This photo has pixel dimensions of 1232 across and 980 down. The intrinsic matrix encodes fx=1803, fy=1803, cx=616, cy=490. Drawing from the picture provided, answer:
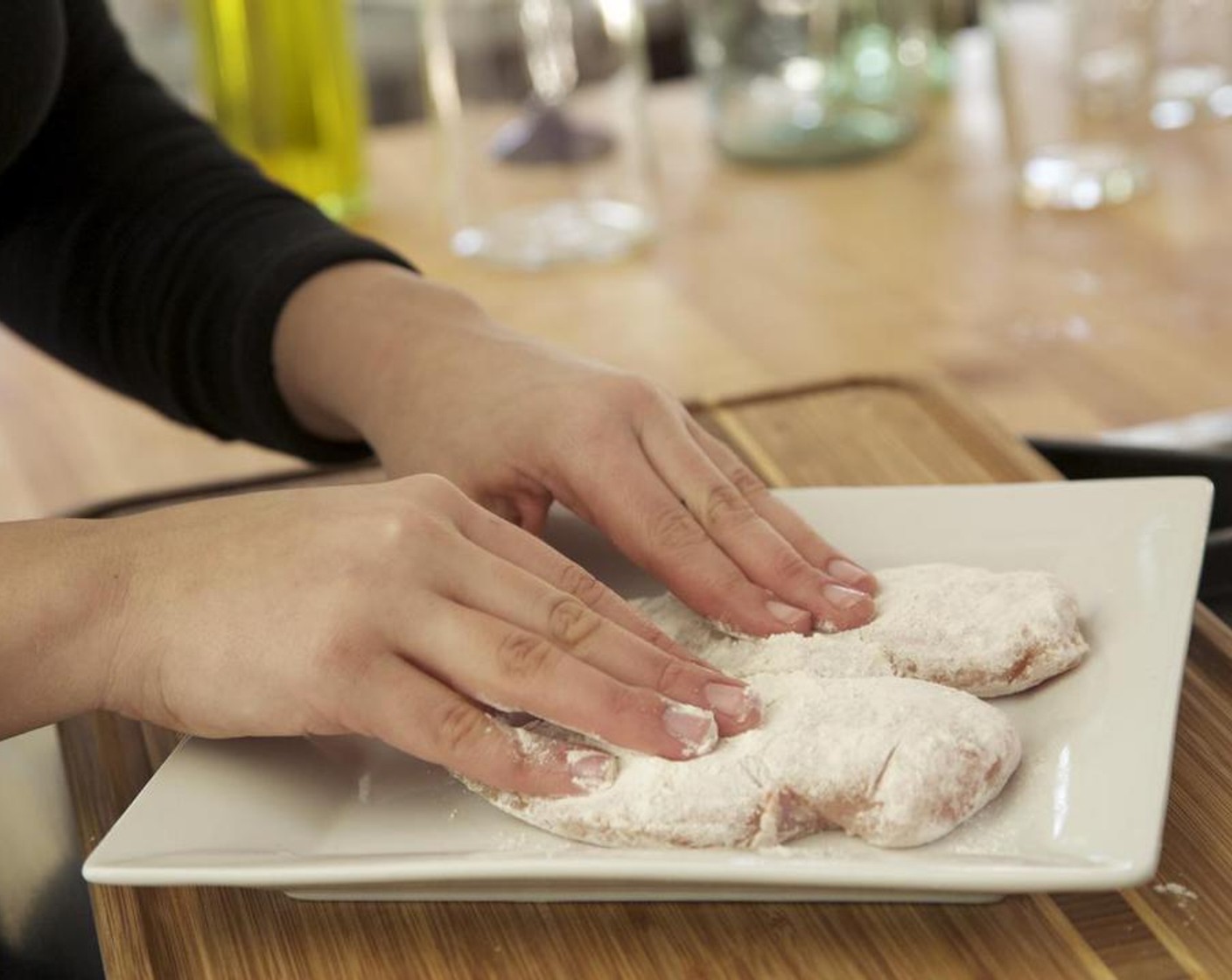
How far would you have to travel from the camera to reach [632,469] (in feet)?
2.40

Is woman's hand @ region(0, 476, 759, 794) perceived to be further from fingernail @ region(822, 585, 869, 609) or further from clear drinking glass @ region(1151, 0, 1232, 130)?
clear drinking glass @ region(1151, 0, 1232, 130)

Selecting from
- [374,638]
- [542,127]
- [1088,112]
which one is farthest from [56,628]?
[1088,112]

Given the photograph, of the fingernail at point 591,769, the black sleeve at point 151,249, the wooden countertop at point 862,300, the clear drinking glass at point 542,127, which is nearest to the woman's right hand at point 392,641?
the fingernail at point 591,769

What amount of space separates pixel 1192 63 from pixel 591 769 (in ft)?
3.69

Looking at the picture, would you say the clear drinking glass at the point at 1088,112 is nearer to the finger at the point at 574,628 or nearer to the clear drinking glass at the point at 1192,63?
the clear drinking glass at the point at 1192,63

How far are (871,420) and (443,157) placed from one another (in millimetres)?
653

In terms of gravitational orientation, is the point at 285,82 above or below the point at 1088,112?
above

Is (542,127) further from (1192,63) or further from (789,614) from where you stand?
(789,614)

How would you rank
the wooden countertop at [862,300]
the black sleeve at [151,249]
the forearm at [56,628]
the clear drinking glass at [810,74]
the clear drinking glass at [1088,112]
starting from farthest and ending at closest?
the clear drinking glass at [810,74] → the clear drinking glass at [1088,112] → the wooden countertop at [862,300] → the black sleeve at [151,249] → the forearm at [56,628]

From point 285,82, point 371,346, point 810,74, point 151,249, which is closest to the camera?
point 371,346

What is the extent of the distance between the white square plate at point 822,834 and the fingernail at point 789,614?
0.26 feet

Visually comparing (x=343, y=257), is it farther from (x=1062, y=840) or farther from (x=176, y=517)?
(x=1062, y=840)

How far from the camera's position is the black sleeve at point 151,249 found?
91cm

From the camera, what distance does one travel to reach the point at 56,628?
620 mm
